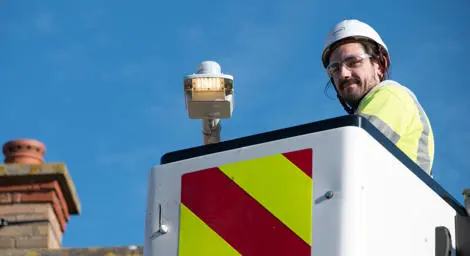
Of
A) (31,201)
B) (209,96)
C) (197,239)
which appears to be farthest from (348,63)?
(31,201)

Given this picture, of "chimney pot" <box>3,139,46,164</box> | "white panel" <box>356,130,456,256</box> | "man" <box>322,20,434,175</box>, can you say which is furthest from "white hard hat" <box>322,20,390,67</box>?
"chimney pot" <box>3,139,46,164</box>

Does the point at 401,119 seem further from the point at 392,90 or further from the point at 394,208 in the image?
the point at 394,208

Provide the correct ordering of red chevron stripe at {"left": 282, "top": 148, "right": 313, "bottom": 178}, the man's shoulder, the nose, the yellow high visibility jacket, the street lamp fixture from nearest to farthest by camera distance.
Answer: red chevron stripe at {"left": 282, "top": 148, "right": 313, "bottom": 178} → the yellow high visibility jacket → the man's shoulder → the nose → the street lamp fixture

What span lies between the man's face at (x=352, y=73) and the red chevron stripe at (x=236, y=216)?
979 mm

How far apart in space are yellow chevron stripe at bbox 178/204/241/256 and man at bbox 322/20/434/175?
0.68 m

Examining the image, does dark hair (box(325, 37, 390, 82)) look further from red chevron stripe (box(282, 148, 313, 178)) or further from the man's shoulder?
red chevron stripe (box(282, 148, 313, 178))

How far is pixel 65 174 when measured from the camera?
38.3ft

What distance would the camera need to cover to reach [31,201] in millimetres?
11492

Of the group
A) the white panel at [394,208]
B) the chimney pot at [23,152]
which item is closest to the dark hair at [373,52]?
the white panel at [394,208]

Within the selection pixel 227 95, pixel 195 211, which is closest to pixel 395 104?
pixel 195 211

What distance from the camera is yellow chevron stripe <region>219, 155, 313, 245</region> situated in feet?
11.7

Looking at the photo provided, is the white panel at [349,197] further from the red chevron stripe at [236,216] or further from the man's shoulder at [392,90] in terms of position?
the man's shoulder at [392,90]

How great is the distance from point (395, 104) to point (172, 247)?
0.90 m

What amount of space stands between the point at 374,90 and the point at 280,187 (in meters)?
0.83
